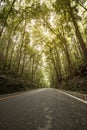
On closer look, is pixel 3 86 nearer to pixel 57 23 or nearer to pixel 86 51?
pixel 86 51

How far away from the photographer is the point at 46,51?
3006 cm

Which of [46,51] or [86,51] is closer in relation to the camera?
[86,51]

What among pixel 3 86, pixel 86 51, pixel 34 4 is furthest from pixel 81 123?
pixel 34 4

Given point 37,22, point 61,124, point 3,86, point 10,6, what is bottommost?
point 61,124

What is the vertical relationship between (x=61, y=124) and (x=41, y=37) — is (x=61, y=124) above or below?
below

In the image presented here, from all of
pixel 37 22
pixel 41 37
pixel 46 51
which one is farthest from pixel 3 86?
pixel 46 51

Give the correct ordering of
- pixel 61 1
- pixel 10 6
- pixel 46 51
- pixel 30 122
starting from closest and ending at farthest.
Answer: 1. pixel 30 122
2. pixel 61 1
3. pixel 10 6
4. pixel 46 51

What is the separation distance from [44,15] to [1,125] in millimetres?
17850

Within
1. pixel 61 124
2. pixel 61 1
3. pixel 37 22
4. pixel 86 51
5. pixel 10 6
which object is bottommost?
pixel 61 124

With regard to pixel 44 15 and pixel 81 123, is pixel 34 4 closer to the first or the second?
pixel 44 15

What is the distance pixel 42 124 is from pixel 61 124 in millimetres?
344

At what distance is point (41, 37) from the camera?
25250mm

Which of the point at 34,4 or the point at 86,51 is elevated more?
the point at 34,4

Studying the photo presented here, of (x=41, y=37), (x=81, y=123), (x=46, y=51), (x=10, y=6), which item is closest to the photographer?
(x=81, y=123)
